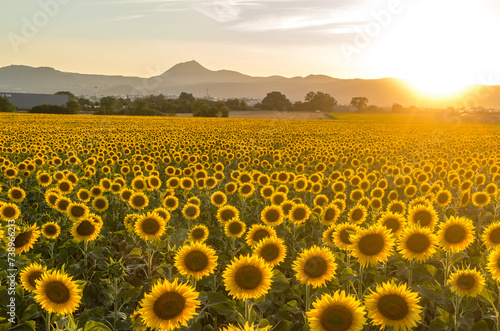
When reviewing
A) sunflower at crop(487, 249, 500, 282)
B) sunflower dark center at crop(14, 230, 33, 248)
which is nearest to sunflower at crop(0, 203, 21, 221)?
sunflower dark center at crop(14, 230, 33, 248)

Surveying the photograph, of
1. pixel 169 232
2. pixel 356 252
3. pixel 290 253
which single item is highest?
pixel 356 252

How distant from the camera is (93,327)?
10.2 ft

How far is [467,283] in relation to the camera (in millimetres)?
4082

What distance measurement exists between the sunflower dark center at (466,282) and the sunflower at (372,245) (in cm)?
74

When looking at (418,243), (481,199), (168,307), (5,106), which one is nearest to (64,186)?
(168,307)

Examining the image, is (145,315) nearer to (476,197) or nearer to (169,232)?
(169,232)

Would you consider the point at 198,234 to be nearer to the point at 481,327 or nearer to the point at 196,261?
the point at 196,261

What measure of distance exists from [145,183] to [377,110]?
12355cm

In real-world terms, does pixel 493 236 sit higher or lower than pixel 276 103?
lower

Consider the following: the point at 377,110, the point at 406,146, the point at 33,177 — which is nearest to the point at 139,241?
the point at 33,177

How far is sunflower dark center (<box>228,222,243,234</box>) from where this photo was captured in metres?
6.20

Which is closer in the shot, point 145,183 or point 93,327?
point 93,327

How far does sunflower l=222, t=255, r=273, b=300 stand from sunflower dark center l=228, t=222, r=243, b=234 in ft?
7.96

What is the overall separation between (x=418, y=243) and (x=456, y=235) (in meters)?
0.78
